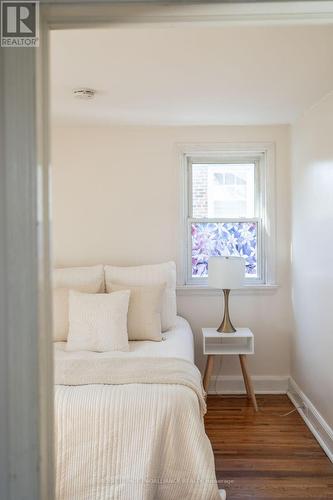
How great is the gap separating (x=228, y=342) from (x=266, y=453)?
1212 mm

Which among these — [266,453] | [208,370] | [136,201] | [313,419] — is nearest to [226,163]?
[136,201]

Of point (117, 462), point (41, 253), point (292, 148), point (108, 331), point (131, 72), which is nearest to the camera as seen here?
point (41, 253)

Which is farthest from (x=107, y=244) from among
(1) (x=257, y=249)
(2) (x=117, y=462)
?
(2) (x=117, y=462)

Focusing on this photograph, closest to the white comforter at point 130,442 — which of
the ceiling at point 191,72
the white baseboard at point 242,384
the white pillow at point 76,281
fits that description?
the white pillow at point 76,281

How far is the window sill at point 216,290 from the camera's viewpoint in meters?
4.07

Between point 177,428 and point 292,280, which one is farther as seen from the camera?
point 292,280

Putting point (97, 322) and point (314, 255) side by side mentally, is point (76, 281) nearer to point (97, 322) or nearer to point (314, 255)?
→ point (97, 322)

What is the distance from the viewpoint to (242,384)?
13.4 ft

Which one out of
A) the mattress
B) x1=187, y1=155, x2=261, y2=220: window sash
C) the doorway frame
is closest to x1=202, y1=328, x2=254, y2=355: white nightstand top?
the mattress

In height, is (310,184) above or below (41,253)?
above

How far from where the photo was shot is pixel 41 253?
39.1 inches

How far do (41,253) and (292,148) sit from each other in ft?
11.2

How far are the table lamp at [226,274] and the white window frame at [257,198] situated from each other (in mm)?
378

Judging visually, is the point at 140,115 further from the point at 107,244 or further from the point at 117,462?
the point at 117,462
